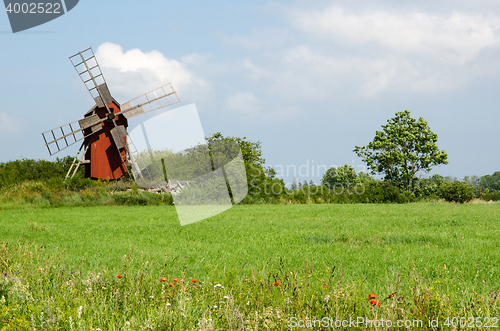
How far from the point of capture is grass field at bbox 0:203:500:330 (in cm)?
312

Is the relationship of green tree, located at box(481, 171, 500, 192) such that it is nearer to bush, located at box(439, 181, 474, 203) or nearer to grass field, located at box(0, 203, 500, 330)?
bush, located at box(439, 181, 474, 203)

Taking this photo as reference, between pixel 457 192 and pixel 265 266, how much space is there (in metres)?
28.5

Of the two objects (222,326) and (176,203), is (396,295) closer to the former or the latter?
(222,326)

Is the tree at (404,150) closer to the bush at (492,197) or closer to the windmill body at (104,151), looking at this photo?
the bush at (492,197)

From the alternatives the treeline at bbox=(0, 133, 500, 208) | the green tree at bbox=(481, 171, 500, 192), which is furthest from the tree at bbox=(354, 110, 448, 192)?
the green tree at bbox=(481, 171, 500, 192)

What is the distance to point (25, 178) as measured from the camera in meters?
26.9

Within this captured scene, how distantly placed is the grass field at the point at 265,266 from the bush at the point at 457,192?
56.9 ft

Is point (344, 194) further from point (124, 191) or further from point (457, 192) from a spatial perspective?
point (124, 191)

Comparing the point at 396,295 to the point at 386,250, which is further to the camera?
the point at 386,250

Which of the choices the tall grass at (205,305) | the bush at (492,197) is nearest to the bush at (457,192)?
the bush at (492,197)

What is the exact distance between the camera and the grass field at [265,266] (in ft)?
10.2

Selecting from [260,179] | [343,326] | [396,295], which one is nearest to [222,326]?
[343,326]

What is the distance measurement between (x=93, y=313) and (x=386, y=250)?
5.75m

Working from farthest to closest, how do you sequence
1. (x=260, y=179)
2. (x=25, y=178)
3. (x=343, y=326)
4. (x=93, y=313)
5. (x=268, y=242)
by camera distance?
(x=25, y=178), (x=260, y=179), (x=268, y=242), (x=93, y=313), (x=343, y=326)
